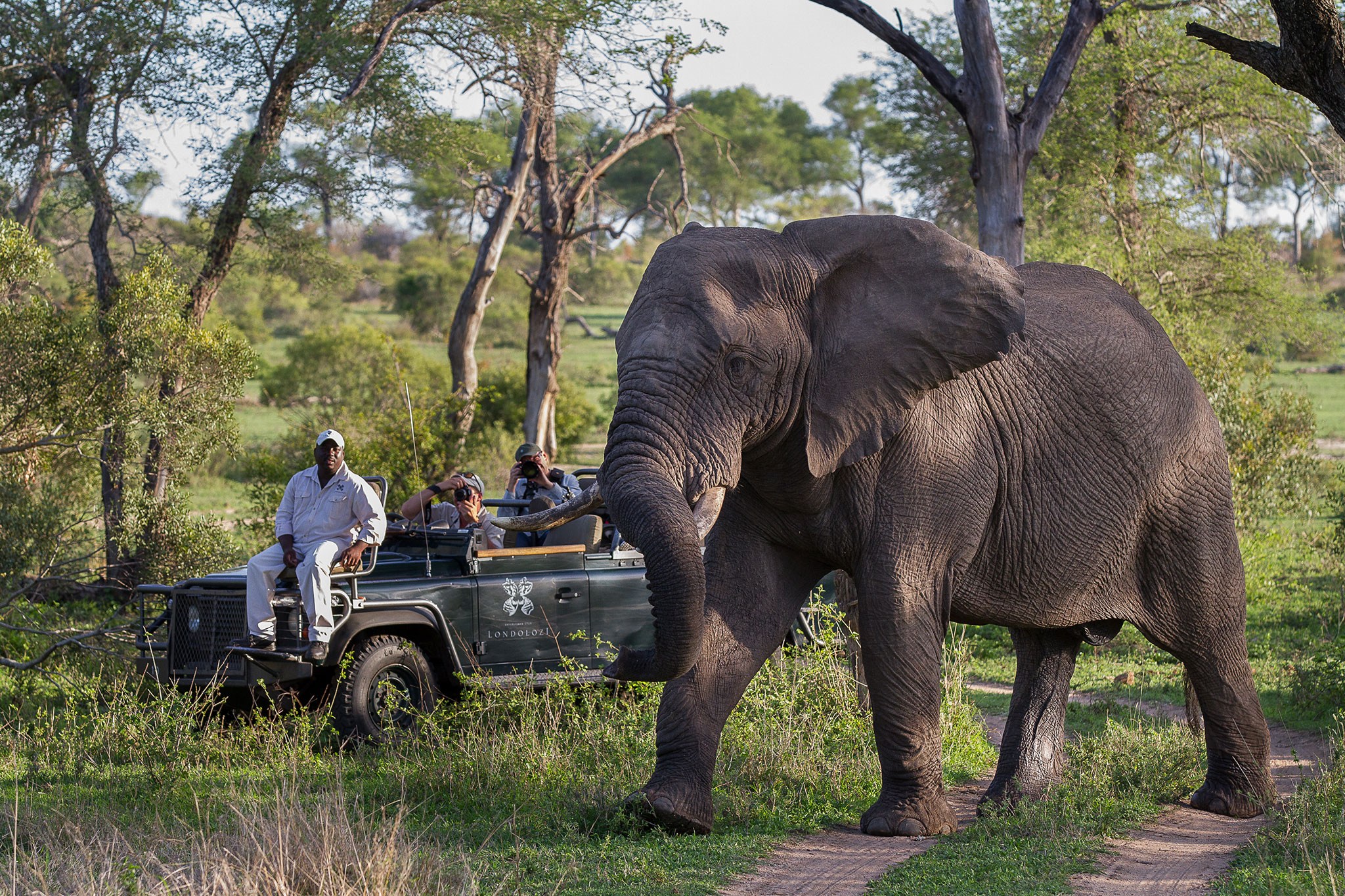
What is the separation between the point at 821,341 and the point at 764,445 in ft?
1.60

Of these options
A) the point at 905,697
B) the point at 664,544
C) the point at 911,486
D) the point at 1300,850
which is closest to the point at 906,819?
the point at 905,697

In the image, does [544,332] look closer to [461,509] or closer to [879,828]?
[461,509]

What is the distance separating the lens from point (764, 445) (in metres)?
5.77

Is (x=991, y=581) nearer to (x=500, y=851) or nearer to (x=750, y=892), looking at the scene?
(x=750, y=892)

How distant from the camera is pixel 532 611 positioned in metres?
9.30

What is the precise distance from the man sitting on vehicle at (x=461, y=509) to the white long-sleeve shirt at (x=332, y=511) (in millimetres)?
776

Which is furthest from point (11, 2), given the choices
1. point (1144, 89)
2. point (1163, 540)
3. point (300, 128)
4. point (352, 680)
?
point (1144, 89)

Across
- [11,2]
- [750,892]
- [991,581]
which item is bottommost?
[750,892]

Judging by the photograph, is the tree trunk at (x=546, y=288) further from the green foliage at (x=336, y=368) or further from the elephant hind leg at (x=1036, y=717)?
the elephant hind leg at (x=1036, y=717)

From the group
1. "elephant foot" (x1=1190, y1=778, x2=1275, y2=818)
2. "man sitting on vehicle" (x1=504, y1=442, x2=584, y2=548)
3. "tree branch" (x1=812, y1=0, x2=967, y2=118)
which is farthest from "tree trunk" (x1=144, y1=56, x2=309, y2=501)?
"elephant foot" (x1=1190, y1=778, x2=1275, y2=818)

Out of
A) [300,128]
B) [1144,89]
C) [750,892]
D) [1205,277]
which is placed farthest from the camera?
[1205,277]

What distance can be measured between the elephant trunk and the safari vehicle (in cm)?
288

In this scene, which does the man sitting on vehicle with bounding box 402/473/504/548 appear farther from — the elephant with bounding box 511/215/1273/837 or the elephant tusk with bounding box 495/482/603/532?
the elephant with bounding box 511/215/1273/837

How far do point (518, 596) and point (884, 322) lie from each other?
165 inches
